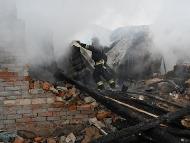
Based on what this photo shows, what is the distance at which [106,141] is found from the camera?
16.3 feet

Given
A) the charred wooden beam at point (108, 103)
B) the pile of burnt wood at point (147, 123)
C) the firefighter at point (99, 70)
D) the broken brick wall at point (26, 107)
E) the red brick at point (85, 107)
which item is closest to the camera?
the pile of burnt wood at point (147, 123)

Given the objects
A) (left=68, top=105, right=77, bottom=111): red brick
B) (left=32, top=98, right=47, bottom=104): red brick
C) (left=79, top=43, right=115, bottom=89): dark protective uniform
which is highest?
(left=79, top=43, right=115, bottom=89): dark protective uniform

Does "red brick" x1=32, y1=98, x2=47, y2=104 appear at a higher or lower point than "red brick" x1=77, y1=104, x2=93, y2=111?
higher

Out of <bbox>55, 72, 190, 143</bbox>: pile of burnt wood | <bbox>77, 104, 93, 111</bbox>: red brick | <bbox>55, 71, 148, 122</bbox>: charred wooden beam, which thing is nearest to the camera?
<bbox>55, 72, 190, 143</bbox>: pile of burnt wood

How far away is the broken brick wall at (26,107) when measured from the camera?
6645 millimetres

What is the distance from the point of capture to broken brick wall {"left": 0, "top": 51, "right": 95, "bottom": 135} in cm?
664

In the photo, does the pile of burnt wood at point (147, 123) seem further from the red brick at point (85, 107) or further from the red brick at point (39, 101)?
the red brick at point (39, 101)

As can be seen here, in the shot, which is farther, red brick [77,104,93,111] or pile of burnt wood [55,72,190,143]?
red brick [77,104,93,111]

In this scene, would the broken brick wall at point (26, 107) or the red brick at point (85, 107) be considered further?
the red brick at point (85, 107)

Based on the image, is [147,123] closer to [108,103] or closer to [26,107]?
[108,103]

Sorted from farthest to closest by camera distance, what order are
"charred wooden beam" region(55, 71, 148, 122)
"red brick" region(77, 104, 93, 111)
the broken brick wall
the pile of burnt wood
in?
"red brick" region(77, 104, 93, 111) → the broken brick wall → "charred wooden beam" region(55, 71, 148, 122) → the pile of burnt wood

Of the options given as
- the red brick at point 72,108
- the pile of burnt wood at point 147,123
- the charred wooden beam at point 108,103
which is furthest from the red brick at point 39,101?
the pile of burnt wood at point 147,123

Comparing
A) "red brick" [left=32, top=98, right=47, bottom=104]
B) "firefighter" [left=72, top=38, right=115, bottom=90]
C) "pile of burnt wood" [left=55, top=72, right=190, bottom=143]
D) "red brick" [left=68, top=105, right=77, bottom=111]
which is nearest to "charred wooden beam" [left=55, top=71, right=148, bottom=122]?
"pile of burnt wood" [left=55, top=72, right=190, bottom=143]

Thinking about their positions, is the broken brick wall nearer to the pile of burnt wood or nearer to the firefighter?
the pile of burnt wood
